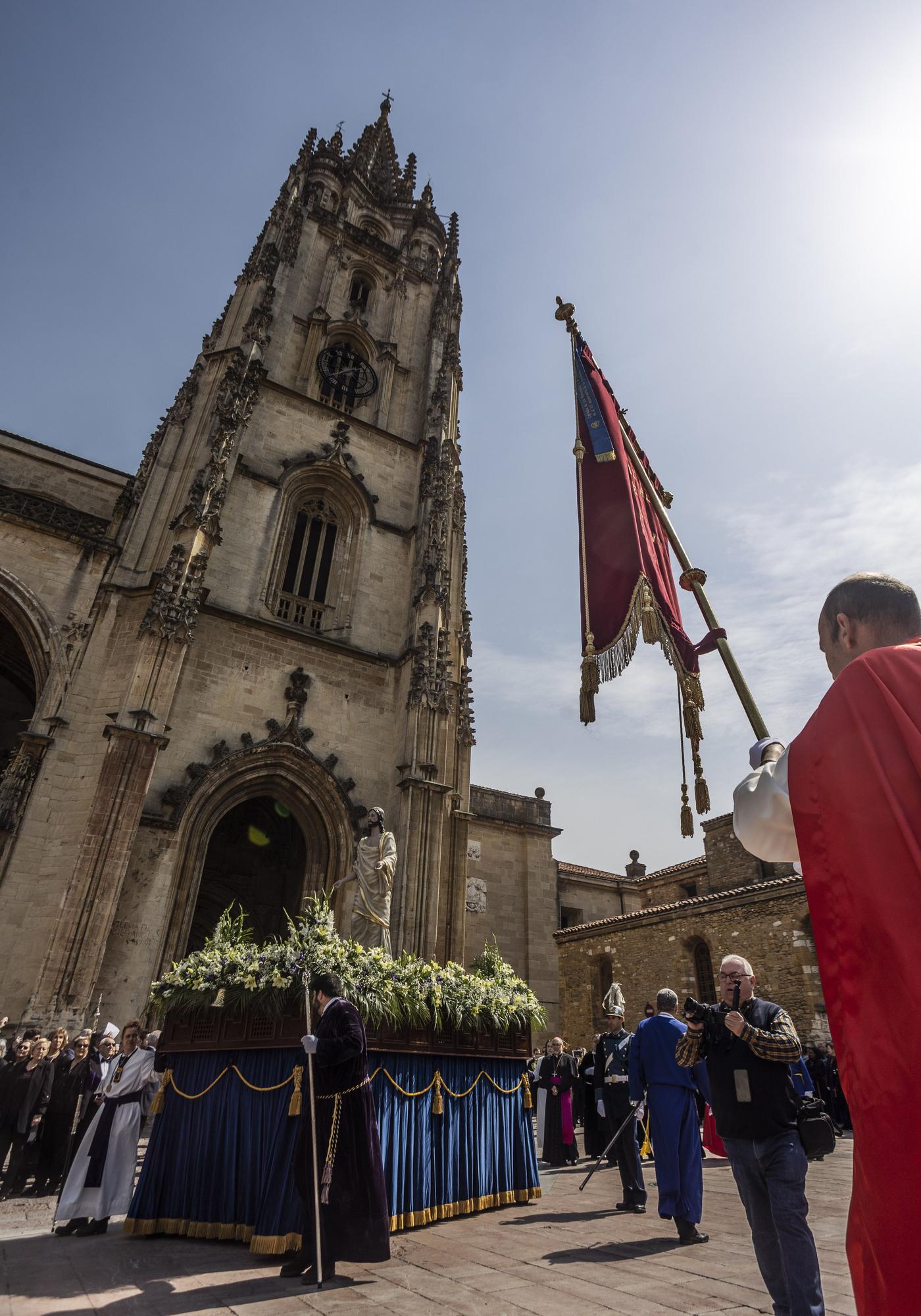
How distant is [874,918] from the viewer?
1.47 m

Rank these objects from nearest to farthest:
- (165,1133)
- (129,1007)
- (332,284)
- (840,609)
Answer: (840,609) < (165,1133) < (129,1007) < (332,284)

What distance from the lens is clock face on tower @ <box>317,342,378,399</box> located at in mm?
19906

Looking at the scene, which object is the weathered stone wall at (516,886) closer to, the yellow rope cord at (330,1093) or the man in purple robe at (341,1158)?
the yellow rope cord at (330,1093)

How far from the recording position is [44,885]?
1109 cm

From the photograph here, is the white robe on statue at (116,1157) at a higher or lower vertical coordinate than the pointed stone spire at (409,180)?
lower

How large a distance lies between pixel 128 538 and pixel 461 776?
27.7ft

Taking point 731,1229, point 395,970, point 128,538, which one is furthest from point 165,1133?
point 128,538

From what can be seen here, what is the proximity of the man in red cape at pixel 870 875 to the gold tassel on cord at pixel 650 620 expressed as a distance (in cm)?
294

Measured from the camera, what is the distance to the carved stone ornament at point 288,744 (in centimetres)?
1277

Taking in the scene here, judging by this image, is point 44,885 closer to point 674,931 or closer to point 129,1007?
point 129,1007

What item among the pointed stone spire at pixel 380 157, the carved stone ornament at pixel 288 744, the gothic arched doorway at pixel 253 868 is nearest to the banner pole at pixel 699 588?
the carved stone ornament at pixel 288 744

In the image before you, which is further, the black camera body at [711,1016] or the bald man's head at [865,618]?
the black camera body at [711,1016]

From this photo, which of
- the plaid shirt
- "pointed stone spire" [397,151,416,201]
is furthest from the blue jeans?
"pointed stone spire" [397,151,416,201]

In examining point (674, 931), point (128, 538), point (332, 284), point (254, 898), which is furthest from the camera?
point (332, 284)
